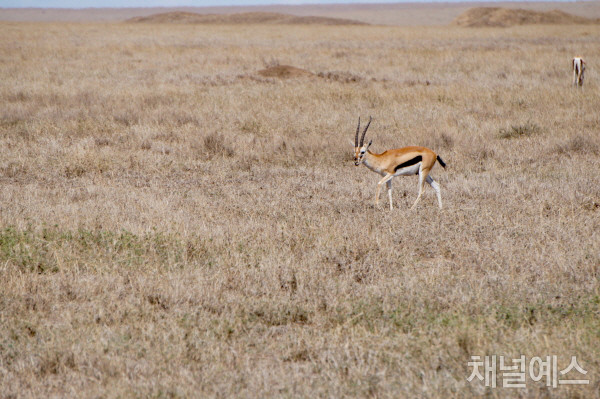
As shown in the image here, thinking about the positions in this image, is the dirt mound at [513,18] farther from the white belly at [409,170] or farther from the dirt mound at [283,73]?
the white belly at [409,170]

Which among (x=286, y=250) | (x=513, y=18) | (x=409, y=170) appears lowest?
(x=286, y=250)

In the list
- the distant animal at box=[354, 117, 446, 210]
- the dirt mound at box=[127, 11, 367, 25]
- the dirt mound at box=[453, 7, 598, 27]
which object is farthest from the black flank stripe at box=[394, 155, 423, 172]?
the dirt mound at box=[127, 11, 367, 25]

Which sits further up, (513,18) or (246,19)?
(246,19)

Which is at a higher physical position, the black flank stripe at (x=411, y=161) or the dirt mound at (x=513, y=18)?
the dirt mound at (x=513, y=18)

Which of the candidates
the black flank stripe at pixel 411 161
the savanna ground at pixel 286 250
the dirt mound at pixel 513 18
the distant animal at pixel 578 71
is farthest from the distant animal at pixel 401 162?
the dirt mound at pixel 513 18

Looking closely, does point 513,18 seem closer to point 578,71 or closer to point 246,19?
point 246,19

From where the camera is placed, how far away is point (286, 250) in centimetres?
629

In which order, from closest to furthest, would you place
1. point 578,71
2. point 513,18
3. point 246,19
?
point 578,71 < point 513,18 < point 246,19

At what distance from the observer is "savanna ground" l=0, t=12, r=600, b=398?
4.14 metres

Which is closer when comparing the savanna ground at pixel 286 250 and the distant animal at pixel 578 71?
the savanna ground at pixel 286 250

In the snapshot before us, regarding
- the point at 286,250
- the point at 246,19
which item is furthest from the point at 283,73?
the point at 246,19

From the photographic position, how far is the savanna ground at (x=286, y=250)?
4.14 meters

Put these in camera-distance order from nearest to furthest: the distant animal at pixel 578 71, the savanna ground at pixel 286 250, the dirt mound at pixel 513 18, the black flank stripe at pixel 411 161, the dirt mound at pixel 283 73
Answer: the savanna ground at pixel 286 250
the black flank stripe at pixel 411 161
the distant animal at pixel 578 71
the dirt mound at pixel 283 73
the dirt mound at pixel 513 18

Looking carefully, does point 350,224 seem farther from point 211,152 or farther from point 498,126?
point 498,126
